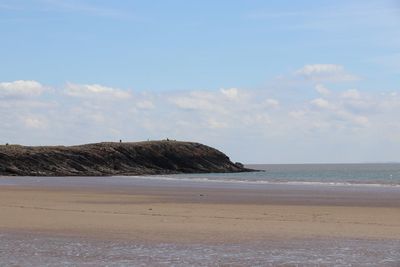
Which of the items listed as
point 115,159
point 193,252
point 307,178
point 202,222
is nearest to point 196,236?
point 193,252

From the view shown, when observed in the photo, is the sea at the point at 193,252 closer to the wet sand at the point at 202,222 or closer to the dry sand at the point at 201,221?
the wet sand at the point at 202,222

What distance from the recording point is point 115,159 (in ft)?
294

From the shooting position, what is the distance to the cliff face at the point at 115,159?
77.2 m

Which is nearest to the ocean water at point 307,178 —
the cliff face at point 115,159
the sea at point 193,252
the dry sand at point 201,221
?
the cliff face at point 115,159

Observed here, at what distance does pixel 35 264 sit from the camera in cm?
1096

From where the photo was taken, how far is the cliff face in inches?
3041

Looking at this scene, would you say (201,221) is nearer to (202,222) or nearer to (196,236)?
(202,222)

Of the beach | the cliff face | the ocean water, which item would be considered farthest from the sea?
the cliff face

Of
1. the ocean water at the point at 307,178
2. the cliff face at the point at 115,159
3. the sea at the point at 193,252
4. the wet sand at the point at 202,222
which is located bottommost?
the sea at the point at 193,252

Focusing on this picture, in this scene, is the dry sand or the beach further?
the dry sand

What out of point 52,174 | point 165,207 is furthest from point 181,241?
point 52,174

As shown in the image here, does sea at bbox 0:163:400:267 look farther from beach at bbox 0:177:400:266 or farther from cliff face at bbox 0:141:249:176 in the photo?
cliff face at bbox 0:141:249:176

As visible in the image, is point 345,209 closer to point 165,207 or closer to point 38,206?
point 165,207

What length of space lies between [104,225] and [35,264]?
6.13 m
